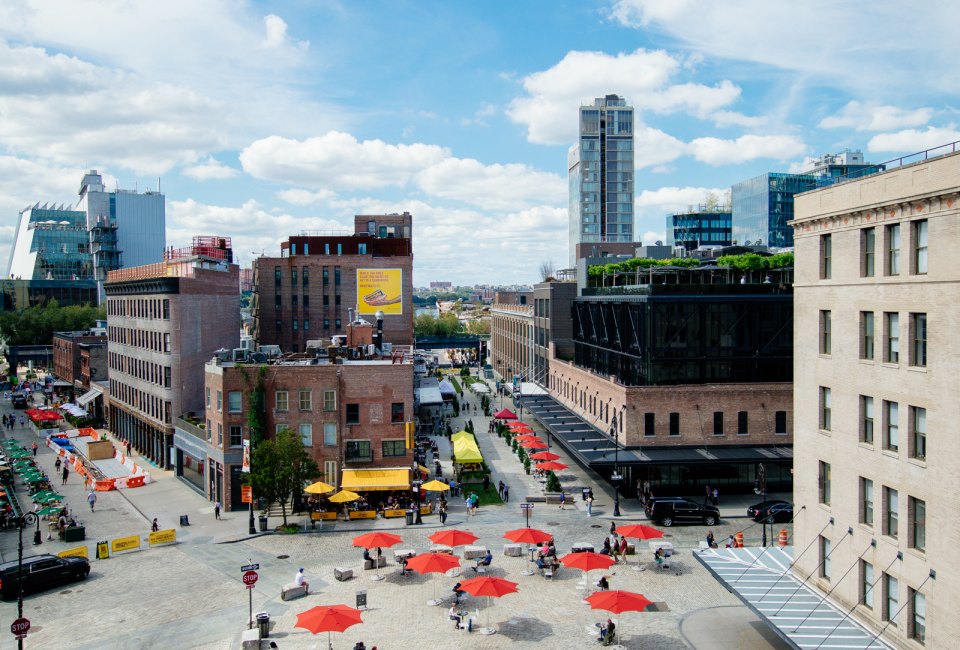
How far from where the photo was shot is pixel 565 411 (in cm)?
7125

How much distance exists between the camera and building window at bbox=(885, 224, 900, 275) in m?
24.1

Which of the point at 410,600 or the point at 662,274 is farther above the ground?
the point at 662,274

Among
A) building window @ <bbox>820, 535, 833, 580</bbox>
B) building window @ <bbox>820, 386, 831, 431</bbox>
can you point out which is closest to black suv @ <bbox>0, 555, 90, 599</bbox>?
building window @ <bbox>820, 535, 833, 580</bbox>

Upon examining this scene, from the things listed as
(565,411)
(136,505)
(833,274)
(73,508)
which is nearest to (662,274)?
(565,411)

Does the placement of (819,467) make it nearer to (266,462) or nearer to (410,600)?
(410,600)

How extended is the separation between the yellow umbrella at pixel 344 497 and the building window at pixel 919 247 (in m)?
33.9

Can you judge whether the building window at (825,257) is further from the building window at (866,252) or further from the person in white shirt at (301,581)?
the person in white shirt at (301,581)

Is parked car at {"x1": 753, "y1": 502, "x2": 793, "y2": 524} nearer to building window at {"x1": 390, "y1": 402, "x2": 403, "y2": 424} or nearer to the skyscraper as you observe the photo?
building window at {"x1": 390, "y1": 402, "x2": 403, "y2": 424}

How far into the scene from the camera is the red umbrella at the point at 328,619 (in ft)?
88.8

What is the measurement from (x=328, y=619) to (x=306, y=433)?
24580mm

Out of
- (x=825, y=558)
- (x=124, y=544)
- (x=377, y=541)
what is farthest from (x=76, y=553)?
(x=825, y=558)

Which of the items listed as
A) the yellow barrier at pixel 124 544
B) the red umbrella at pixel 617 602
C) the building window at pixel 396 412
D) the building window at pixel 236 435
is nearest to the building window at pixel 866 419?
the red umbrella at pixel 617 602

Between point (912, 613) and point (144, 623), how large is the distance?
28570 mm

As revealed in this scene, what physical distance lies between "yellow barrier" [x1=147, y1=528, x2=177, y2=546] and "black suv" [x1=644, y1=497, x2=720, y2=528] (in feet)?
91.1
